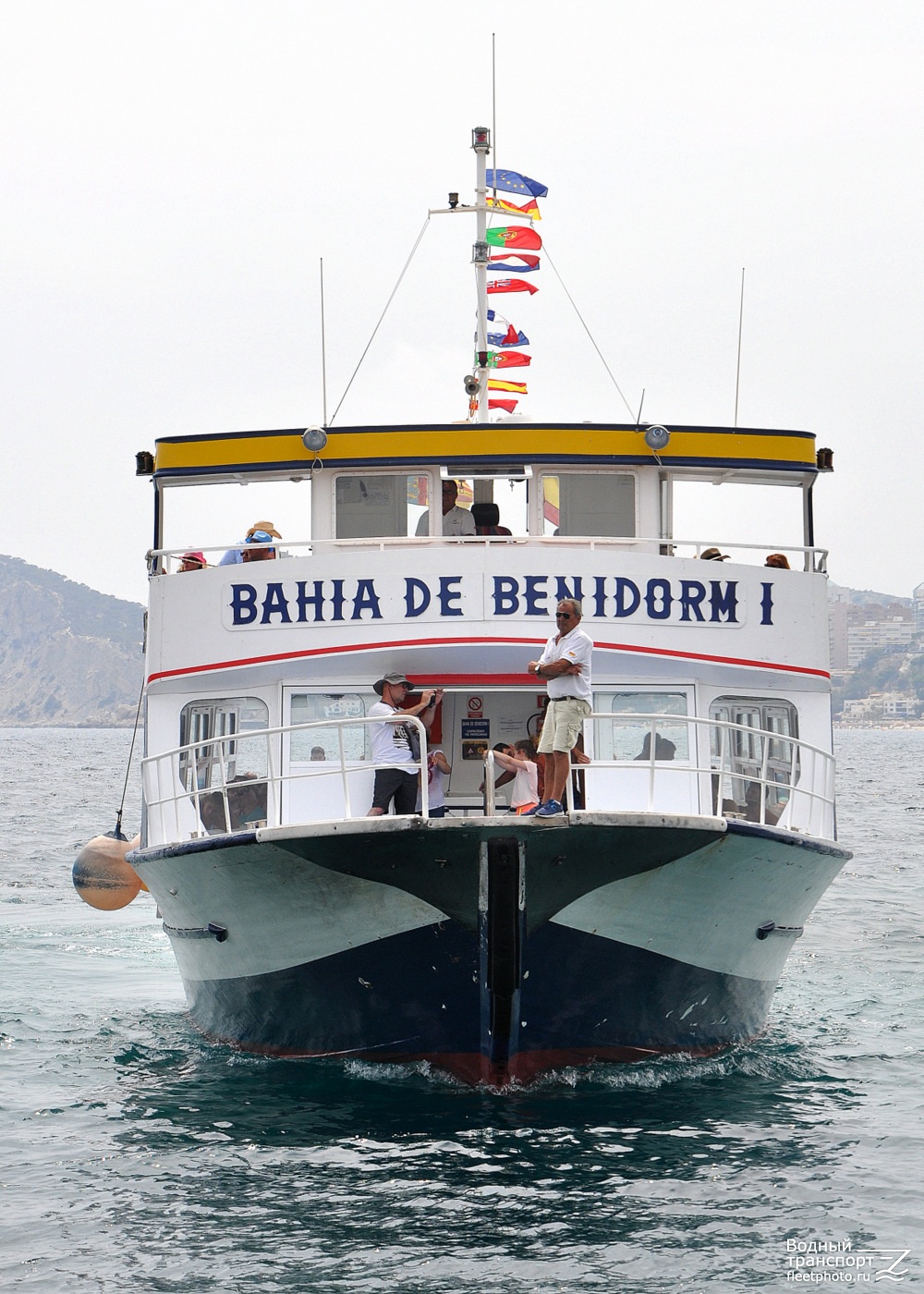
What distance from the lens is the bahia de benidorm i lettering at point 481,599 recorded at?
41.9ft

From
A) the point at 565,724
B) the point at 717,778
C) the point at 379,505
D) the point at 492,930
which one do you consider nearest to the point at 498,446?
the point at 379,505

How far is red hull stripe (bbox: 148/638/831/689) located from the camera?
12.7m

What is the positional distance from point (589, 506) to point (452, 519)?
1179mm

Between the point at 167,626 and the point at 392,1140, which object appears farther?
the point at 167,626

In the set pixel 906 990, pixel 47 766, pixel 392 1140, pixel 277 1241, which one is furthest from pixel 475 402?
pixel 47 766

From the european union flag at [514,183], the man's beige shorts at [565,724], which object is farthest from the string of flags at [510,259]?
the man's beige shorts at [565,724]

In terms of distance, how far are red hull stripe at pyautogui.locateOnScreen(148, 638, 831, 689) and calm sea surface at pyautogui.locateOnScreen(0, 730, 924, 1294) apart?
120 inches

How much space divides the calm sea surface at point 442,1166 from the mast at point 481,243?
23.4 ft

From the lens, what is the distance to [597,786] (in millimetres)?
12820

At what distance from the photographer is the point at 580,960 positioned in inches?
440

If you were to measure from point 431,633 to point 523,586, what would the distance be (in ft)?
2.61

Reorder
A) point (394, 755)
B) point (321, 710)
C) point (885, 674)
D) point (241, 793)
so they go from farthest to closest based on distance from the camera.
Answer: point (885, 674) < point (241, 793) < point (321, 710) < point (394, 755)

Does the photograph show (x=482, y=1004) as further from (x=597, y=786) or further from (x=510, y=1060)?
(x=597, y=786)

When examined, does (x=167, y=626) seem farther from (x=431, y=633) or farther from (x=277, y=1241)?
(x=277, y=1241)
